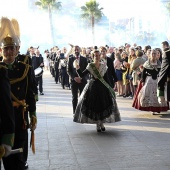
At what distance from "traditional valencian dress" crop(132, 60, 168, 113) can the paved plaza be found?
22 cm

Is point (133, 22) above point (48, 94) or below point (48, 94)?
above

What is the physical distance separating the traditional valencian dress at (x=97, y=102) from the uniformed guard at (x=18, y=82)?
3854 mm

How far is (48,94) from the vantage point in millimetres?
18844

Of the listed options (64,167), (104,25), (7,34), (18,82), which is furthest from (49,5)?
(7,34)

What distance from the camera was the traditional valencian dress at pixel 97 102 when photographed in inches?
386

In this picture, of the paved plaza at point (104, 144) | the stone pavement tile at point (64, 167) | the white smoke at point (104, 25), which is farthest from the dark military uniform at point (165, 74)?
the white smoke at point (104, 25)

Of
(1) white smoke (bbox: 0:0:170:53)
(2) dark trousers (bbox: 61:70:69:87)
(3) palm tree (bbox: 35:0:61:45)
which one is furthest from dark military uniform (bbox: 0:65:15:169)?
(3) palm tree (bbox: 35:0:61:45)

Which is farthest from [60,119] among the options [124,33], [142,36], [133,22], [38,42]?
[38,42]

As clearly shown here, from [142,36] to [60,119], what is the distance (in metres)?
50.5

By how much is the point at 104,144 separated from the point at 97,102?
1496mm

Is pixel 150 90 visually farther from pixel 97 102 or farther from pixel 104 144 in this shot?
pixel 104 144

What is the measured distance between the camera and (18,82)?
5707mm

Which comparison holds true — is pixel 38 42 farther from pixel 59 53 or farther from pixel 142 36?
pixel 59 53

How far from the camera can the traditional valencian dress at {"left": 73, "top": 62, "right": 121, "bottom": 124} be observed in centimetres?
981
